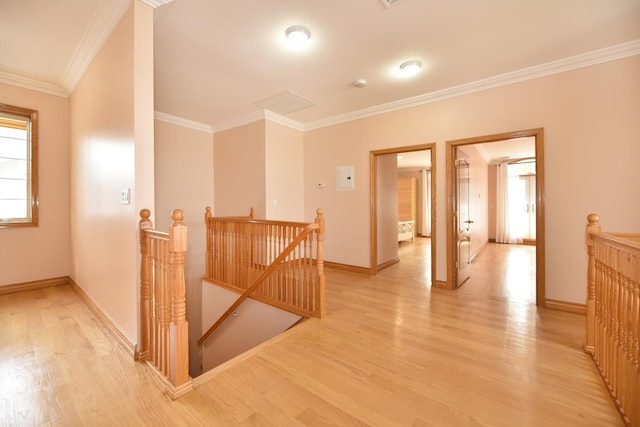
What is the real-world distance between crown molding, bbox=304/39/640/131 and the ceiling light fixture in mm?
769

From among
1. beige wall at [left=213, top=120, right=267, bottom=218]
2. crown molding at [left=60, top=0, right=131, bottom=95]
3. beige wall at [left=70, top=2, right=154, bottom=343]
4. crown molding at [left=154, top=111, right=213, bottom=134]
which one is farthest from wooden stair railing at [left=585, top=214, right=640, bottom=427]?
crown molding at [left=154, top=111, right=213, bottom=134]

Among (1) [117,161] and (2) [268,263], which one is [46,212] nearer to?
(1) [117,161]

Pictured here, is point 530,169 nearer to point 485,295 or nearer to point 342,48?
point 485,295

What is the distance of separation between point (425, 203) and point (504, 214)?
2.54 m

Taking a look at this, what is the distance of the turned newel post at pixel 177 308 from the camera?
1.58 metres

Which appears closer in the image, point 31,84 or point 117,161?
point 117,161

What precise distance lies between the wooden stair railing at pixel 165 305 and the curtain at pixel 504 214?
31.7 ft

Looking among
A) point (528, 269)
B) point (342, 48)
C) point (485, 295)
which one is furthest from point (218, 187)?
point (528, 269)

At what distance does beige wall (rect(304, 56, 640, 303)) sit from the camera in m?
2.62

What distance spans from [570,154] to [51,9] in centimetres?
531

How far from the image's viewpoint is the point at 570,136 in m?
2.85

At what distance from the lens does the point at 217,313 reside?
3.75m

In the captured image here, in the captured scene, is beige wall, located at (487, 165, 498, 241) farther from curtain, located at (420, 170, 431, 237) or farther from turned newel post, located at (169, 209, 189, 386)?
turned newel post, located at (169, 209, 189, 386)

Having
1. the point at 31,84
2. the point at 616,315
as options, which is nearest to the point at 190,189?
the point at 31,84
